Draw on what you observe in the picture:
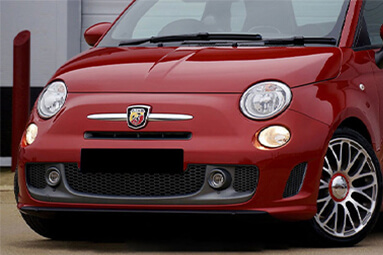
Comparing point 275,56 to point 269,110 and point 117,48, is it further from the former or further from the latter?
point 117,48

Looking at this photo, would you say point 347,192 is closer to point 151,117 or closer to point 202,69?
point 202,69

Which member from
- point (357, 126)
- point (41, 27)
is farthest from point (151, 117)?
point (41, 27)

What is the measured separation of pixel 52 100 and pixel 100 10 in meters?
6.23

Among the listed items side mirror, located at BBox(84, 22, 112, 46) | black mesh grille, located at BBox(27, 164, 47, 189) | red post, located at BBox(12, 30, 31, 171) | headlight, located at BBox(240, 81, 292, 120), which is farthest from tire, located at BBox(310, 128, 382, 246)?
red post, located at BBox(12, 30, 31, 171)

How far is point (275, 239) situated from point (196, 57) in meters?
1.09

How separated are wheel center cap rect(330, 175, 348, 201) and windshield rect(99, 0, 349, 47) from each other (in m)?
0.84

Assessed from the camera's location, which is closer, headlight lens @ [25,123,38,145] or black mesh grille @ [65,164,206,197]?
black mesh grille @ [65,164,206,197]

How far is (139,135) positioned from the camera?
17.4 feet

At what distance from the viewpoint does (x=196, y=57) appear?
221 inches

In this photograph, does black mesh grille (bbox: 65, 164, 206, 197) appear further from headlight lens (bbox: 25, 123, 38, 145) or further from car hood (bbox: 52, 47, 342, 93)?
car hood (bbox: 52, 47, 342, 93)

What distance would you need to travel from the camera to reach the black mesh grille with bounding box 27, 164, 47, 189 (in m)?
5.48

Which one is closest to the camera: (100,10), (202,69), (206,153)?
(206,153)

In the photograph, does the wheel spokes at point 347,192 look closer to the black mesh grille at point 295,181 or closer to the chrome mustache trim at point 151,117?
the black mesh grille at point 295,181

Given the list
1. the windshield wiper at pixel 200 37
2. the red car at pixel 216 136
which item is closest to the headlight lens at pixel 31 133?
the red car at pixel 216 136
